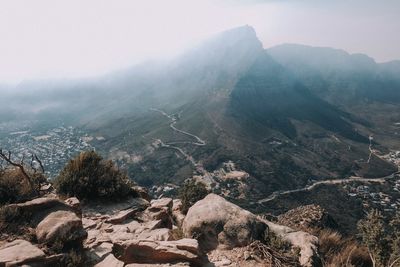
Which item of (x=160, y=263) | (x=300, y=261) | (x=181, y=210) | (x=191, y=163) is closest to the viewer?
(x=160, y=263)

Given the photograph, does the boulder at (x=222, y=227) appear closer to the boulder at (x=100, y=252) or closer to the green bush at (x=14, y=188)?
the boulder at (x=100, y=252)

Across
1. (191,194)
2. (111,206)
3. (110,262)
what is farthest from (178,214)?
(110,262)

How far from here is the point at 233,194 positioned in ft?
459

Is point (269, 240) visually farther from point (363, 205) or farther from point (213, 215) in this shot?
point (363, 205)

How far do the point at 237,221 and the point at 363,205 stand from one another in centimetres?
13633

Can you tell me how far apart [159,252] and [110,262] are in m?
1.31

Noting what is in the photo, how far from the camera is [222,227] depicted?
41.9 ft

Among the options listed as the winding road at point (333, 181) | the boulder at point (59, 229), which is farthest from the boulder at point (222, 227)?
the winding road at point (333, 181)

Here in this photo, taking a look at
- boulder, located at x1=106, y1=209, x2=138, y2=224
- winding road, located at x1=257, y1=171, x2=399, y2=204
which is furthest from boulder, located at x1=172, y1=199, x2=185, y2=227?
winding road, located at x1=257, y1=171, x2=399, y2=204

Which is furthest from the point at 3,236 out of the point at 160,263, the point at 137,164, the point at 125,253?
the point at 137,164

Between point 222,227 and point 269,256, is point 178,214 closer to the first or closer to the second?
point 222,227

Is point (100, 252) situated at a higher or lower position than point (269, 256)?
higher

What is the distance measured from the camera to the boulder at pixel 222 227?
12.4m

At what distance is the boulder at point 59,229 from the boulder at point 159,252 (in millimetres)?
1356
